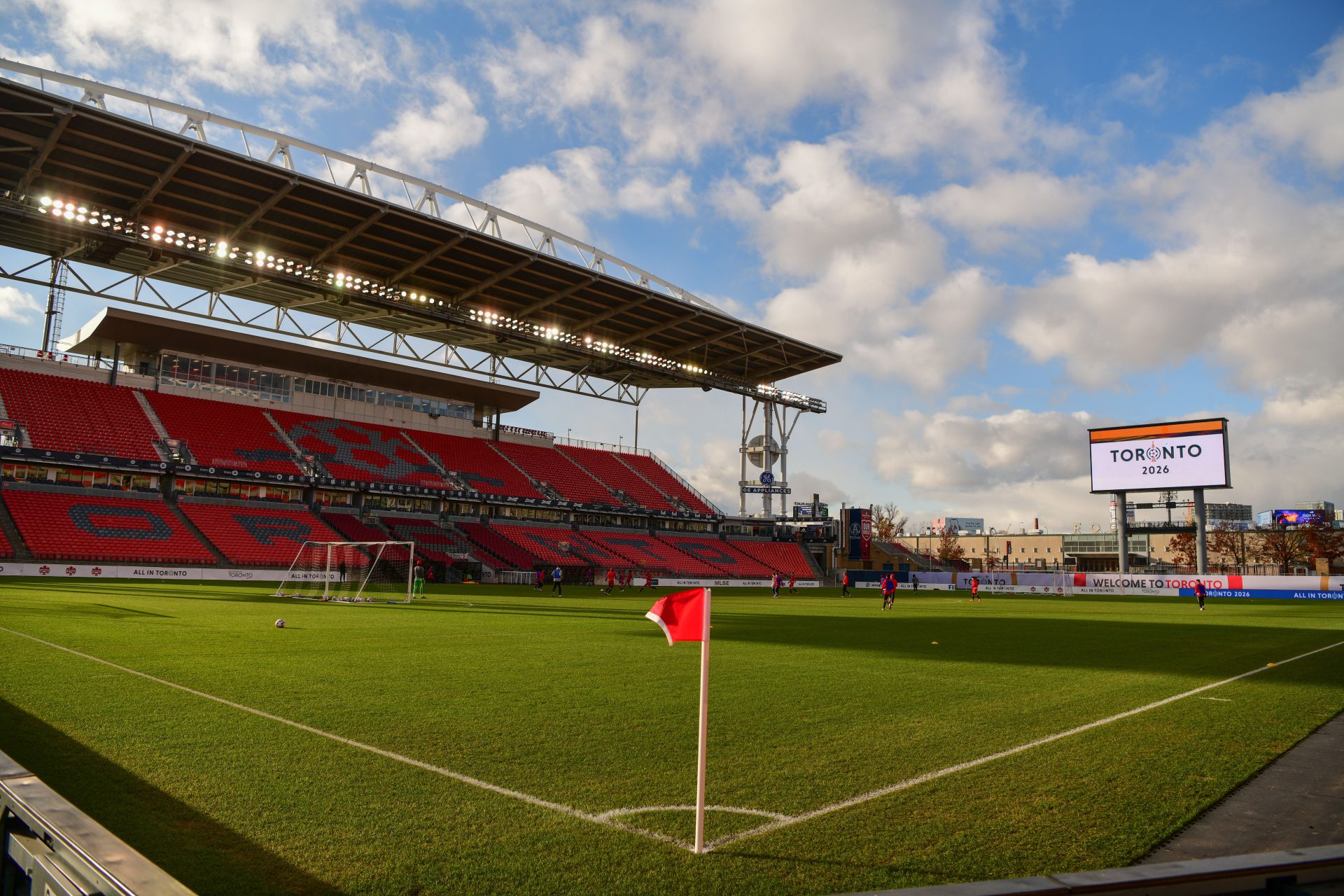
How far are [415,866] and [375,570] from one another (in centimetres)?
3855

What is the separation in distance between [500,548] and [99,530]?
71.5 feet

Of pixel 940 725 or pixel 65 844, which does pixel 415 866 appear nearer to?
pixel 65 844

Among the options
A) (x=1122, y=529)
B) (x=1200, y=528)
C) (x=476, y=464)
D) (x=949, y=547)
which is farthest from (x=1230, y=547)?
(x=476, y=464)

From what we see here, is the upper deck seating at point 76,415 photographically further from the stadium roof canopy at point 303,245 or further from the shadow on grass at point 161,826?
the shadow on grass at point 161,826

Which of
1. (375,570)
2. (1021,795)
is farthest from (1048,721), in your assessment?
(375,570)

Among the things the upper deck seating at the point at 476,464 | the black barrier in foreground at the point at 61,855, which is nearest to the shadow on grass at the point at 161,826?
the black barrier in foreground at the point at 61,855

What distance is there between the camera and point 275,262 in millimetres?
42531

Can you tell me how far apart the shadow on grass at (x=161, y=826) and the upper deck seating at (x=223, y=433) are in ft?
142

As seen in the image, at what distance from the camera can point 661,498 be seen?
69188 millimetres

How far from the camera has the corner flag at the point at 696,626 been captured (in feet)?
16.3

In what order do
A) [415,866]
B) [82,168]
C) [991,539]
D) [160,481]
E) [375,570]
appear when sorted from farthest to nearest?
[991,539] < [160,481] < [375,570] < [82,168] < [415,866]

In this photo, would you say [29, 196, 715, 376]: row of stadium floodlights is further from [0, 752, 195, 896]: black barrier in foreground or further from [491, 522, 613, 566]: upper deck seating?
[0, 752, 195, 896]: black barrier in foreground

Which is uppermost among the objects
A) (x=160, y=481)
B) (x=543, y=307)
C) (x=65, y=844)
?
(x=543, y=307)

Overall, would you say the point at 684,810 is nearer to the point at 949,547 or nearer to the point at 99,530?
the point at 99,530
